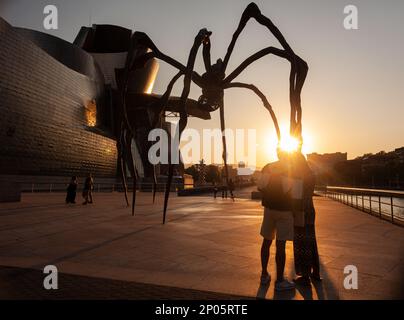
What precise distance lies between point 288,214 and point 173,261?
2122 millimetres

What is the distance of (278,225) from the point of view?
4.00 meters

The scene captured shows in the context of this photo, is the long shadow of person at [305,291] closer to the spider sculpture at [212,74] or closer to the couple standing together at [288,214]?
the couple standing together at [288,214]

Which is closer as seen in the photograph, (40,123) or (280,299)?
(280,299)

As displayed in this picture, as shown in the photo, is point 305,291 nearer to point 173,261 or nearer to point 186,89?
point 173,261

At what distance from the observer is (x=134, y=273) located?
441 centimetres

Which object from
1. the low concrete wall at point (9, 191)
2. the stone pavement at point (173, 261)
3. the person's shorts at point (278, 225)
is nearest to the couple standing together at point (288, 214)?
the person's shorts at point (278, 225)

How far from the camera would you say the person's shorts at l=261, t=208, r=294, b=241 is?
3.92 metres

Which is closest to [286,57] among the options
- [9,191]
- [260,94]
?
[260,94]

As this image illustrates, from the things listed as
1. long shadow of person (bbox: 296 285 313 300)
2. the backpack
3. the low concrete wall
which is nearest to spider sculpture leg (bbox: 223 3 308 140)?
the backpack

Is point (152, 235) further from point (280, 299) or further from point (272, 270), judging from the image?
point (280, 299)

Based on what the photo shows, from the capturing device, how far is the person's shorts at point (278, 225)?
3924 mm

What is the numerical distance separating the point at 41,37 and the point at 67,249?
52.4m
